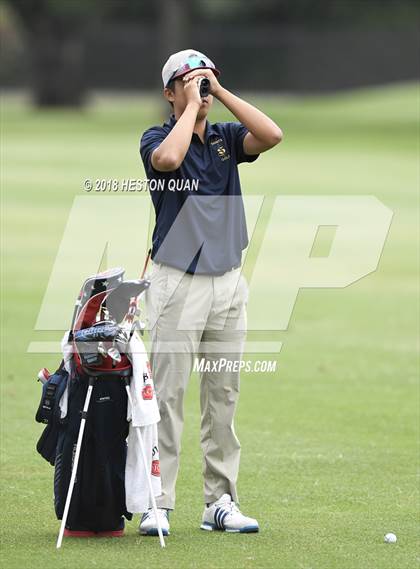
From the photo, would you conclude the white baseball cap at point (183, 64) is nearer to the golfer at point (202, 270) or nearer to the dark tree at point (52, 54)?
the golfer at point (202, 270)

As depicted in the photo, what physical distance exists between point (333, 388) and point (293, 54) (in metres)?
66.4

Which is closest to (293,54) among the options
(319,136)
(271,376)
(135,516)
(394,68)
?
(394,68)

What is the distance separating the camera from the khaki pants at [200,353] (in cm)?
727

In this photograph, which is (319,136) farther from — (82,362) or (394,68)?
(82,362)

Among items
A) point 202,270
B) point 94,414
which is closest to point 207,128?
point 202,270

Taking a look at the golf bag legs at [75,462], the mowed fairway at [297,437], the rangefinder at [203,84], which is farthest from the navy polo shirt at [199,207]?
the mowed fairway at [297,437]

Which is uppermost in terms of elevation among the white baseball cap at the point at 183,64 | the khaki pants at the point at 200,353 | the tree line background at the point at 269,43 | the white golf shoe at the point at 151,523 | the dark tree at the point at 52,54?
the tree line background at the point at 269,43

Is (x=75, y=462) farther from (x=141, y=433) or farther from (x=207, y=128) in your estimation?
(x=207, y=128)

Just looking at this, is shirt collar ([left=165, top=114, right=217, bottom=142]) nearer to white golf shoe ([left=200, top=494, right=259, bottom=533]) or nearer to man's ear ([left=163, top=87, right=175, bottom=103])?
man's ear ([left=163, top=87, right=175, bottom=103])

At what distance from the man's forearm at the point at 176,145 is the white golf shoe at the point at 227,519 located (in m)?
1.85

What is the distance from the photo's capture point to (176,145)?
696cm

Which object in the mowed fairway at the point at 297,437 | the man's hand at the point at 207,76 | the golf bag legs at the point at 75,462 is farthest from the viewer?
the man's hand at the point at 207,76

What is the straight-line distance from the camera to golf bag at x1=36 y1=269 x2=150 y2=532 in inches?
280

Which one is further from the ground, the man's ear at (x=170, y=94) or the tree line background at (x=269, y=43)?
the tree line background at (x=269, y=43)
